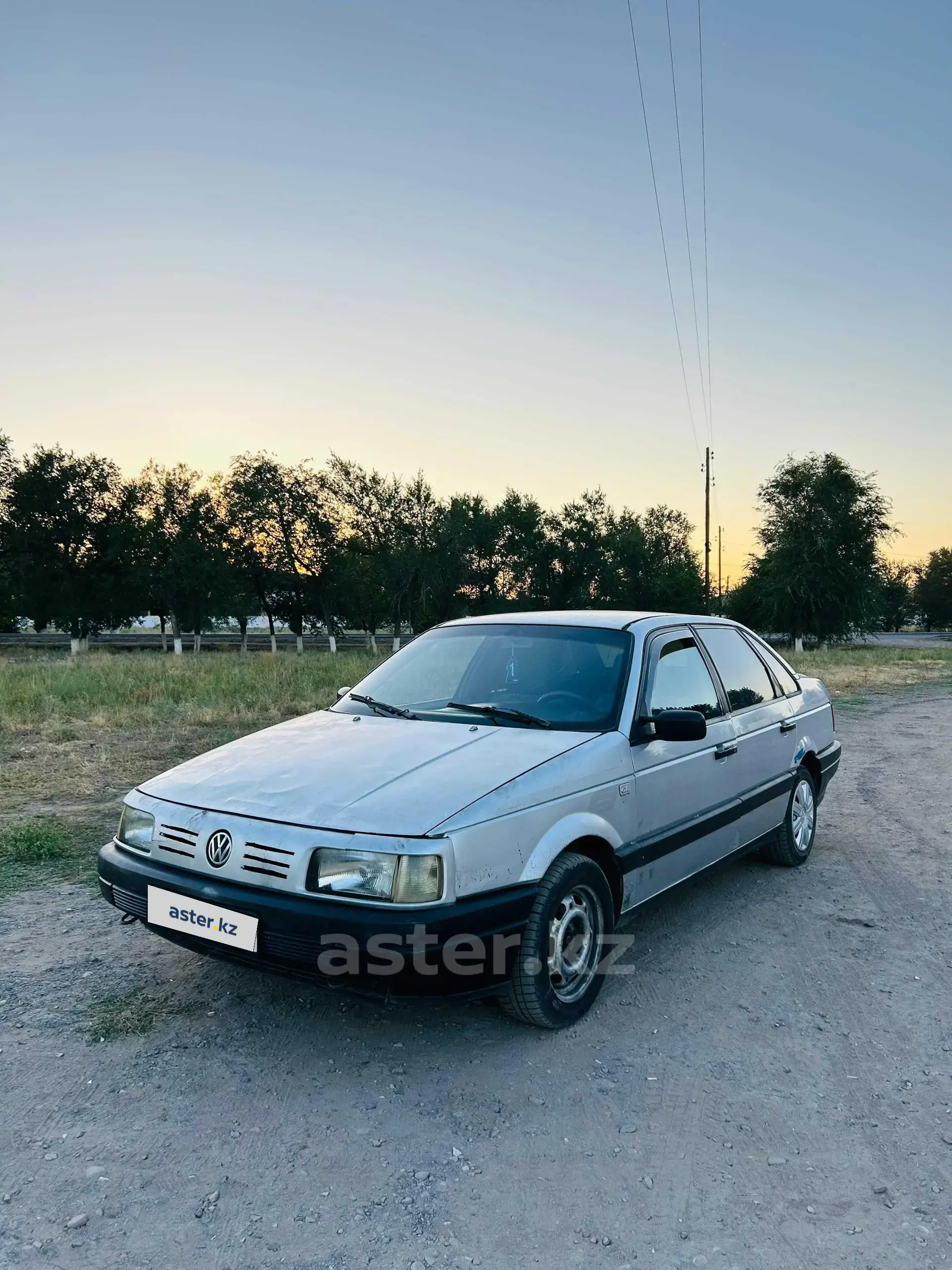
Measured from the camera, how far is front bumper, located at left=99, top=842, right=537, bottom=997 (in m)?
2.44

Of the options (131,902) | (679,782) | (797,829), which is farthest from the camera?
(797,829)

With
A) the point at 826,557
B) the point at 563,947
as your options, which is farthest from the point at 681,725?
the point at 826,557

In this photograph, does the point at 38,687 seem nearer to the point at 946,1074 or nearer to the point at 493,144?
the point at 493,144

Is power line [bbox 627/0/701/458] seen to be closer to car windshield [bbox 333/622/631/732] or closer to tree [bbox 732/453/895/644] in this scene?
car windshield [bbox 333/622/631/732]

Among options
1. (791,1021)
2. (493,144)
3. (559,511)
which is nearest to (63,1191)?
(791,1021)

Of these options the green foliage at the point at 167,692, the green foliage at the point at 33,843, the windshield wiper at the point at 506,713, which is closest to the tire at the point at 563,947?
the windshield wiper at the point at 506,713

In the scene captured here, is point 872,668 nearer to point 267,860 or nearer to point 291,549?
point 267,860

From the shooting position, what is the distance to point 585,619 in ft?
13.6

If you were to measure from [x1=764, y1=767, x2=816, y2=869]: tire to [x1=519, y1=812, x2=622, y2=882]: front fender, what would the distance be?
7.39 feet

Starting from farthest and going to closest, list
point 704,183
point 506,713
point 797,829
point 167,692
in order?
point 704,183, point 167,692, point 797,829, point 506,713

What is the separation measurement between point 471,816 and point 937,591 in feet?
361

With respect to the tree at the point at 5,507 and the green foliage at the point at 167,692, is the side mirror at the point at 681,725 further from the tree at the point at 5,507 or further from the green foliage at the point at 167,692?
the tree at the point at 5,507

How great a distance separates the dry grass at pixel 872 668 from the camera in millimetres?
18828

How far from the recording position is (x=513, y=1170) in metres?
2.20
